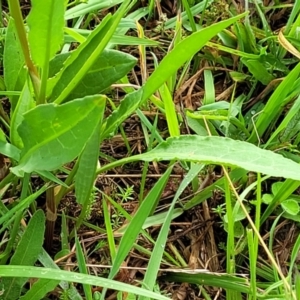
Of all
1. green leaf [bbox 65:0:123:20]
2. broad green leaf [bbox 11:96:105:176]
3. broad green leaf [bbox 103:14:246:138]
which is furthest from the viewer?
green leaf [bbox 65:0:123:20]

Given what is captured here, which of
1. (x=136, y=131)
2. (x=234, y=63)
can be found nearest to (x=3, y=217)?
(x=136, y=131)

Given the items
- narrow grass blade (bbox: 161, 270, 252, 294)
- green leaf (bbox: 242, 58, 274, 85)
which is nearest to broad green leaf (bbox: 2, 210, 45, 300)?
narrow grass blade (bbox: 161, 270, 252, 294)

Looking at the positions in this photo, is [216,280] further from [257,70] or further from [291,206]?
[257,70]

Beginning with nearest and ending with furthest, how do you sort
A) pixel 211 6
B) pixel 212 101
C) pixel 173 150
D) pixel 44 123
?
pixel 44 123 < pixel 173 150 < pixel 212 101 < pixel 211 6

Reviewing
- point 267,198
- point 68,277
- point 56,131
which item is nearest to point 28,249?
point 68,277

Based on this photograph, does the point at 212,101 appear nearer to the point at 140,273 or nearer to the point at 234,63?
the point at 234,63

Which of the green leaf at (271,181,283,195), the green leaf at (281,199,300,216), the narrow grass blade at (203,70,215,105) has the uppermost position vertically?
the narrow grass blade at (203,70,215,105)

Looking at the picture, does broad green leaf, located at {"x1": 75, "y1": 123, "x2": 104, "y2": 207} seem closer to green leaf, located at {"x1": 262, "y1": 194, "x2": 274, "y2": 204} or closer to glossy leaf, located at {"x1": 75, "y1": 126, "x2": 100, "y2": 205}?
glossy leaf, located at {"x1": 75, "y1": 126, "x2": 100, "y2": 205}
